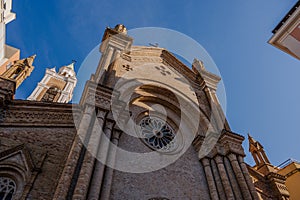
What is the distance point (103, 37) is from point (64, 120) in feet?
23.9

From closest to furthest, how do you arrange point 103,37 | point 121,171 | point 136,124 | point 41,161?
point 41,161
point 121,171
point 136,124
point 103,37

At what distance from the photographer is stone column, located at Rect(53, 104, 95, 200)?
6.27 meters

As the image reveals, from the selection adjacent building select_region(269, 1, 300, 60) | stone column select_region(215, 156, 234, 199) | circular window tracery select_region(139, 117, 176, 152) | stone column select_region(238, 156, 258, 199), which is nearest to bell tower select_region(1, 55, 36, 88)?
circular window tracery select_region(139, 117, 176, 152)

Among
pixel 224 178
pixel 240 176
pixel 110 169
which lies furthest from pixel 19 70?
Answer: pixel 240 176

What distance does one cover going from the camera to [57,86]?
44500 mm

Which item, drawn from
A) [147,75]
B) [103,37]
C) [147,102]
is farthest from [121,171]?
[103,37]

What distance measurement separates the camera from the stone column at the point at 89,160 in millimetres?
6440

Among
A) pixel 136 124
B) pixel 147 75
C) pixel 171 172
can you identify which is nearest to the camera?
pixel 171 172

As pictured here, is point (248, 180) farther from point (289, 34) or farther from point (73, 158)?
point (73, 158)

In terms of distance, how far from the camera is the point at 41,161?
25.3ft

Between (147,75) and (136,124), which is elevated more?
(147,75)

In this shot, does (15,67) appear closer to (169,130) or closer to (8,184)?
(8,184)

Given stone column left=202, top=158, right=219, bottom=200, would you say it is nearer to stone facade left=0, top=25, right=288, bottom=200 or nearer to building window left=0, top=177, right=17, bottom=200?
stone facade left=0, top=25, right=288, bottom=200

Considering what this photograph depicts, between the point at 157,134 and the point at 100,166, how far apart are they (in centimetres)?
417
